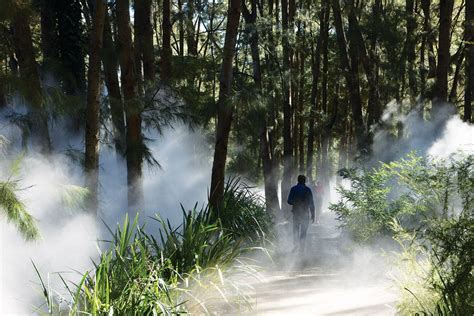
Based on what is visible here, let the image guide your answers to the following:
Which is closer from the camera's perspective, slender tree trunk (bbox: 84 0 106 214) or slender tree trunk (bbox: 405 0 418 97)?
slender tree trunk (bbox: 84 0 106 214)

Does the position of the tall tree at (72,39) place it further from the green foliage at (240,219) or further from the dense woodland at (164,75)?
the green foliage at (240,219)

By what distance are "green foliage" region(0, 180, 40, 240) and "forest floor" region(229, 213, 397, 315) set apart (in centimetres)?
307

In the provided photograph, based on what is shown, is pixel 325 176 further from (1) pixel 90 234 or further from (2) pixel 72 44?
(1) pixel 90 234

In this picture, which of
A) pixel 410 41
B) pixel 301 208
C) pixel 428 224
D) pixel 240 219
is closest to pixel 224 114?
pixel 240 219

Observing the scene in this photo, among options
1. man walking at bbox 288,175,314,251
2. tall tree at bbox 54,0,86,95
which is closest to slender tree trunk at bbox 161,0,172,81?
tall tree at bbox 54,0,86,95

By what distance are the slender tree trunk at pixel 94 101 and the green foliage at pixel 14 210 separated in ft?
11.0

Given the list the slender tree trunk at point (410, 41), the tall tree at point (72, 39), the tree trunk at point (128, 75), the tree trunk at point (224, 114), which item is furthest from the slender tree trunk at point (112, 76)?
the slender tree trunk at point (410, 41)

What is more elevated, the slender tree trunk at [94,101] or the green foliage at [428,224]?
the slender tree trunk at [94,101]

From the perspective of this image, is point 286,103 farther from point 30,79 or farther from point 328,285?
point 30,79

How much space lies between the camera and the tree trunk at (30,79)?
6.45m

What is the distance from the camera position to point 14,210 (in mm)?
4805

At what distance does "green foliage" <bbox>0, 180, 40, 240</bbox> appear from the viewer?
186 inches

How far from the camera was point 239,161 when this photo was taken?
699 inches

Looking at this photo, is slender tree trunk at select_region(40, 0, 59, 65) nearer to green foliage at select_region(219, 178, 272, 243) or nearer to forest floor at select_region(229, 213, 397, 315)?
green foliage at select_region(219, 178, 272, 243)
